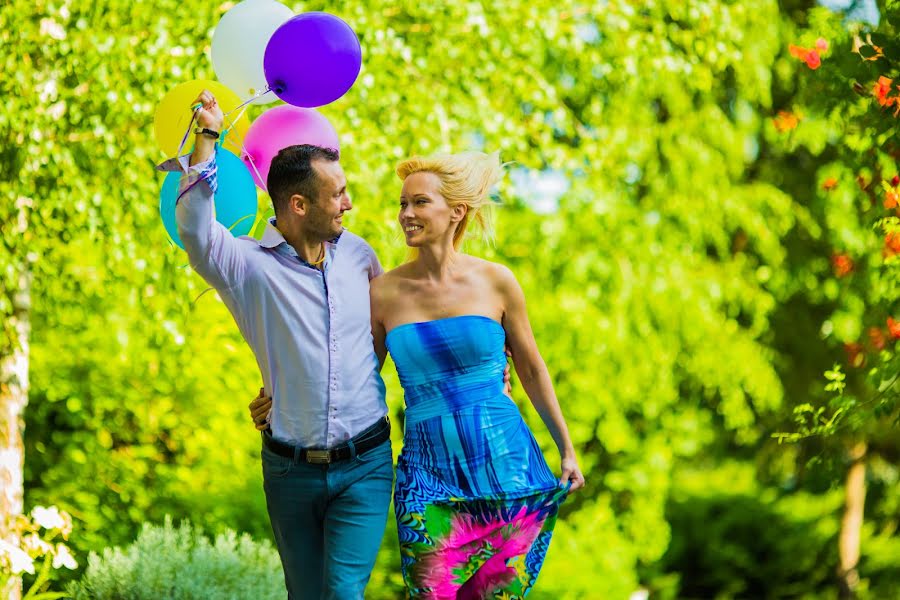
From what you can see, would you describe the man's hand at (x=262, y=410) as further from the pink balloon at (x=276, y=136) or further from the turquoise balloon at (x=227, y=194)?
the pink balloon at (x=276, y=136)

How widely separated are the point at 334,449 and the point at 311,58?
1.12m

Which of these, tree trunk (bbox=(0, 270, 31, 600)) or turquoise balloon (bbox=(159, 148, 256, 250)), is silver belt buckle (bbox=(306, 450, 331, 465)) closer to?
turquoise balloon (bbox=(159, 148, 256, 250))

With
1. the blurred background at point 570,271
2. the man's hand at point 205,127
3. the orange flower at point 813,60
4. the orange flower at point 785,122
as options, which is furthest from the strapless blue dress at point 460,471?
the orange flower at point 785,122

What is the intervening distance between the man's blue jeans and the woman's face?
586 millimetres

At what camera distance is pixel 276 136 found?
136 inches

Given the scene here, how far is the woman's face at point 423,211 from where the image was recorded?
3.28 meters

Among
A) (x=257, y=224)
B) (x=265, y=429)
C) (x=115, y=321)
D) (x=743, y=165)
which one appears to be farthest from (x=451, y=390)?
(x=743, y=165)

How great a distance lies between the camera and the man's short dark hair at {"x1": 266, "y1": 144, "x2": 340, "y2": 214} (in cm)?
313

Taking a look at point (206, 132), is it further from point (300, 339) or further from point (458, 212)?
point (458, 212)

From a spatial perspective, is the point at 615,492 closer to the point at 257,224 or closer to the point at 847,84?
the point at 847,84

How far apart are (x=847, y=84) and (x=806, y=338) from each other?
4.76 meters

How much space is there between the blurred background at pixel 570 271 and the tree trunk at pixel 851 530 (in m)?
0.02

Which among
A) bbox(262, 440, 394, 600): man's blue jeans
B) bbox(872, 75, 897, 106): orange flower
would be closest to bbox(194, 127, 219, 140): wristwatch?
bbox(262, 440, 394, 600): man's blue jeans

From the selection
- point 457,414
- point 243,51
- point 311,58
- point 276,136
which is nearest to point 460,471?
point 457,414
